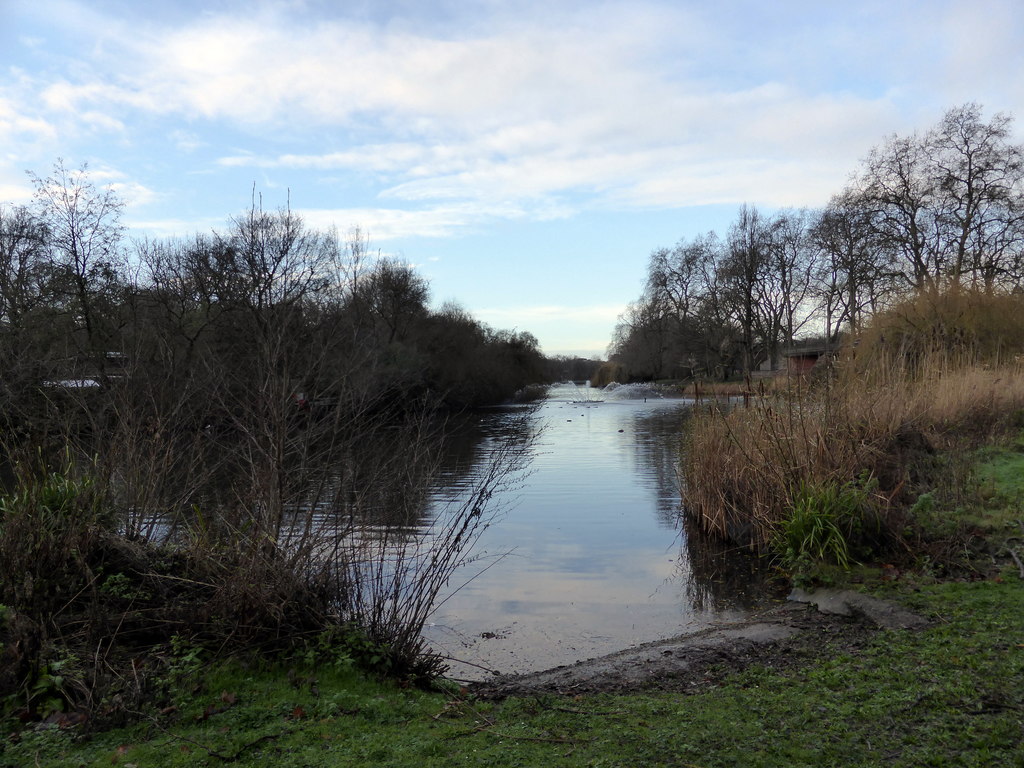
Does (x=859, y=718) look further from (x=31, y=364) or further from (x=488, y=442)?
(x=488, y=442)

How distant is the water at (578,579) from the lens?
6918mm

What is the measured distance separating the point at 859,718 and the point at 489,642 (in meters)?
3.74

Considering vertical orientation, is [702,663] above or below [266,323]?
below

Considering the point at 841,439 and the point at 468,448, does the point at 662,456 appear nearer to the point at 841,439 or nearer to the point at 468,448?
the point at 468,448

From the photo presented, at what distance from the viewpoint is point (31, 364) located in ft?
42.4

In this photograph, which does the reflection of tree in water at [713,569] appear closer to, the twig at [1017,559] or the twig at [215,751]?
the twig at [1017,559]

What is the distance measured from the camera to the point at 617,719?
3.97m

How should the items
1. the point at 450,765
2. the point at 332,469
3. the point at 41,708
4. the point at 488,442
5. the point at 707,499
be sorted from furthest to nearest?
the point at 488,442 < the point at 707,499 < the point at 332,469 < the point at 41,708 < the point at 450,765

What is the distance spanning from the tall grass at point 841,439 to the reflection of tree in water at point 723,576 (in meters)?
0.24

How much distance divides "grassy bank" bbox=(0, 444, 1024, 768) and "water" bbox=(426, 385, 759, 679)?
158cm

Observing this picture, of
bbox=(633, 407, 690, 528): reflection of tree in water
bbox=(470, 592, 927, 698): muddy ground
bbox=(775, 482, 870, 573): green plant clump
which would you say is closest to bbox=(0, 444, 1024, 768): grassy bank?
bbox=(470, 592, 927, 698): muddy ground

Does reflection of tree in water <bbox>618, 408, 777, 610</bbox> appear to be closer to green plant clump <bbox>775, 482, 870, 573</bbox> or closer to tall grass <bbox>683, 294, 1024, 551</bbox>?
tall grass <bbox>683, 294, 1024, 551</bbox>

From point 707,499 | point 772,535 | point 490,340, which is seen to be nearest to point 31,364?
point 707,499

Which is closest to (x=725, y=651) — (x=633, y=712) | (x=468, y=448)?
(x=633, y=712)
